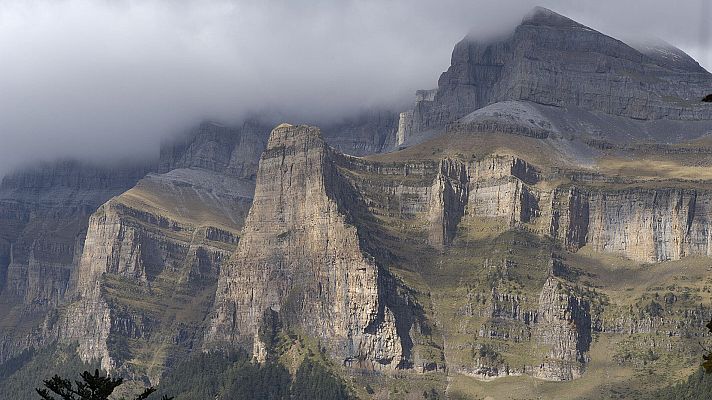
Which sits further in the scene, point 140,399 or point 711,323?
point 140,399

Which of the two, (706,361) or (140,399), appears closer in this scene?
(706,361)

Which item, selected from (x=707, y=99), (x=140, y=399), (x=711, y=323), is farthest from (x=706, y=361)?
(x=140, y=399)

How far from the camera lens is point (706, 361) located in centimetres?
10700

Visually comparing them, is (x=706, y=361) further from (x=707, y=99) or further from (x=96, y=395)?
(x=96, y=395)

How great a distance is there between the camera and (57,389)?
120 meters

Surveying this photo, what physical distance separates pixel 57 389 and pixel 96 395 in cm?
263

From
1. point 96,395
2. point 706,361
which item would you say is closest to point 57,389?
point 96,395

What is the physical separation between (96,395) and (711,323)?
135 ft

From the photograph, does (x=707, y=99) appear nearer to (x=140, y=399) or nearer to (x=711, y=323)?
(x=711, y=323)

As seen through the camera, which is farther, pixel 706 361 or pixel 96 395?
pixel 96 395

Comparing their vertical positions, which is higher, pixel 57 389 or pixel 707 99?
pixel 707 99

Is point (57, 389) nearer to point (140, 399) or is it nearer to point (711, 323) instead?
point (140, 399)

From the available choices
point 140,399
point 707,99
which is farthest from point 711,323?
point 140,399

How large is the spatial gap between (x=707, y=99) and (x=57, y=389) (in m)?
46.8
